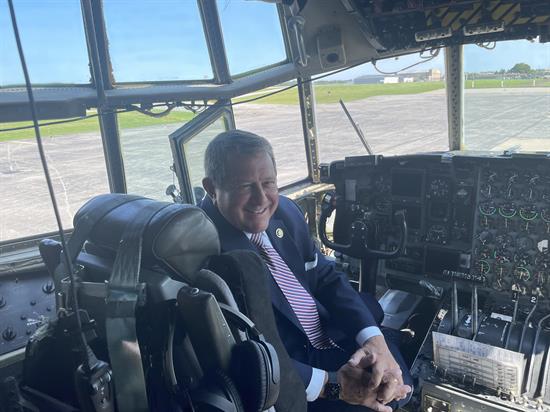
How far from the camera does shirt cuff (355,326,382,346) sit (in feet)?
4.93

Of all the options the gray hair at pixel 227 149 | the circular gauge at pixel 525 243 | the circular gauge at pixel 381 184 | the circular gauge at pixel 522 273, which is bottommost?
the circular gauge at pixel 522 273

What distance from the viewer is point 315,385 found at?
1.33m

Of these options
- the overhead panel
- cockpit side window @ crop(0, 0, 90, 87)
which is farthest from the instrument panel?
cockpit side window @ crop(0, 0, 90, 87)

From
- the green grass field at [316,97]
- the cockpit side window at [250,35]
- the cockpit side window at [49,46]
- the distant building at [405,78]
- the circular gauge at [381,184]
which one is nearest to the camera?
the cockpit side window at [49,46]

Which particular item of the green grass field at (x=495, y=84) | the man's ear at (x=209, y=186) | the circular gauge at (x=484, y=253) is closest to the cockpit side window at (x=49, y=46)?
the man's ear at (x=209, y=186)

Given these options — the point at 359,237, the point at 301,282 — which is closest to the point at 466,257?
the point at 359,237

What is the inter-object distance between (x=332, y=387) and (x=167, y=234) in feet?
2.67

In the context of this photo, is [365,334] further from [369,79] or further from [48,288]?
[369,79]

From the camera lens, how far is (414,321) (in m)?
2.48

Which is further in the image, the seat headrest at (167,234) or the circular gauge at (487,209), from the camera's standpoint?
the circular gauge at (487,209)

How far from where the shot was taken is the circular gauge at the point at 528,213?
2.18 meters

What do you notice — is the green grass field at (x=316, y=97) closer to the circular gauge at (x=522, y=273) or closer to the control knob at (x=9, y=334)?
the control knob at (x=9, y=334)

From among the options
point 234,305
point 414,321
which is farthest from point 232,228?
point 414,321

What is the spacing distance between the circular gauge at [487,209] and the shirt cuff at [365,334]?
111cm
